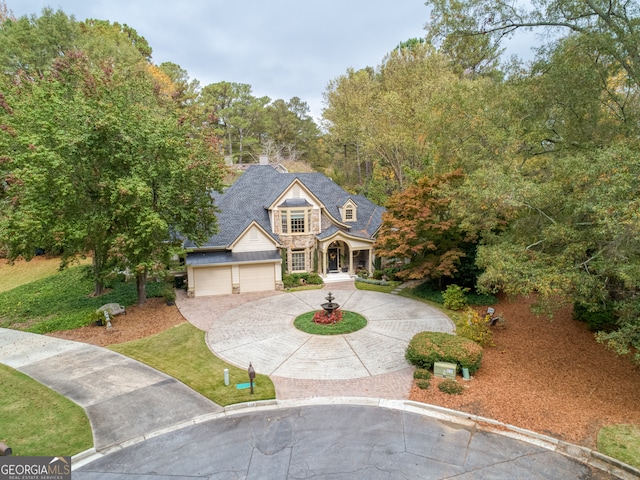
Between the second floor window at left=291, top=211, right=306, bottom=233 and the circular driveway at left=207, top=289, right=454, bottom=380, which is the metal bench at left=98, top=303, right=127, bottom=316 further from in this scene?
the second floor window at left=291, top=211, right=306, bottom=233

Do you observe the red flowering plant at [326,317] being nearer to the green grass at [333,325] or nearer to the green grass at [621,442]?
the green grass at [333,325]

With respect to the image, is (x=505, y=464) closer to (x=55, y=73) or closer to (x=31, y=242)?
(x=31, y=242)

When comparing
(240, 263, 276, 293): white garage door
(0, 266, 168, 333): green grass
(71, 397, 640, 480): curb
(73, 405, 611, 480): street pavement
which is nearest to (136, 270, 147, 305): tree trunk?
(0, 266, 168, 333): green grass

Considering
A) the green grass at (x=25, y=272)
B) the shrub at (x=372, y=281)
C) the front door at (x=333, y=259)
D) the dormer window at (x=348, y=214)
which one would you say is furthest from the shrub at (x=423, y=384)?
the green grass at (x=25, y=272)

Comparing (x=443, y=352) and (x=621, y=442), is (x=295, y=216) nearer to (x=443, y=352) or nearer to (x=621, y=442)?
(x=443, y=352)

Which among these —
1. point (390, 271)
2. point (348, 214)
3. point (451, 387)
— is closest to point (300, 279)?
point (390, 271)

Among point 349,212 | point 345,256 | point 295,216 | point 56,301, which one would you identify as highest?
point 349,212

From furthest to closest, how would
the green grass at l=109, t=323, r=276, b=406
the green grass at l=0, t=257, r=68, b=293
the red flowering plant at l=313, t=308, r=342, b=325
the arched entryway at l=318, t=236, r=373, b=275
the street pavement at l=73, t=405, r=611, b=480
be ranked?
the green grass at l=0, t=257, r=68, b=293 < the arched entryway at l=318, t=236, r=373, b=275 < the red flowering plant at l=313, t=308, r=342, b=325 < the green grass at l=109, t=323, r=276, b=406 < the street pavement at l=73, t=405, r=611, b=480
